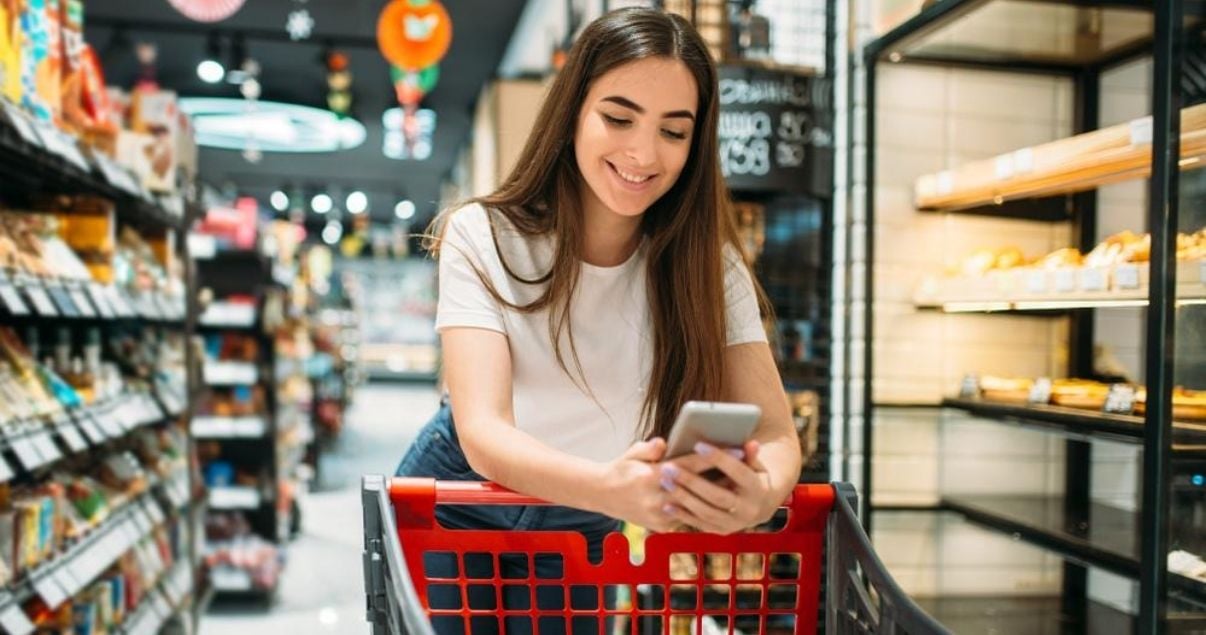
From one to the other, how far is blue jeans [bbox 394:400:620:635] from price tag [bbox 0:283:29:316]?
115 centimetres

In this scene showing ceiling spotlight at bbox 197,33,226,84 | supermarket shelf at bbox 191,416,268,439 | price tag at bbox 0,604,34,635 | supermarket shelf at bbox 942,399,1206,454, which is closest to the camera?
supermarket shelf at bbox 942,399,1206,454

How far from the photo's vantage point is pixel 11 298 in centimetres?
224

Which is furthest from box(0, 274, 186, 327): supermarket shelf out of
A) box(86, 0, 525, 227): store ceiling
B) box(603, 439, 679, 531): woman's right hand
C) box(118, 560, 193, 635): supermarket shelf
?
box(86, 0, 525, 227): store ceiling

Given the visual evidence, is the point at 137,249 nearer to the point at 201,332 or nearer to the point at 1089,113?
the point at 201,332

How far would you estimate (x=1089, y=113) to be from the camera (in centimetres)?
322

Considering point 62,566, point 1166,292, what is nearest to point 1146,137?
point 1166,292

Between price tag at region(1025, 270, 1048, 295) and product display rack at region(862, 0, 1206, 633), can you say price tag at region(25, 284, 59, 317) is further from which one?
price tag at region(1025, 270, 1048, 295)

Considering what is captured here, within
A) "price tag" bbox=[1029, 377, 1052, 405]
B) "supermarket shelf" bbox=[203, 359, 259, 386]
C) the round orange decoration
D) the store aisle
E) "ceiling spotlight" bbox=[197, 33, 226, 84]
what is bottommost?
the store aisle

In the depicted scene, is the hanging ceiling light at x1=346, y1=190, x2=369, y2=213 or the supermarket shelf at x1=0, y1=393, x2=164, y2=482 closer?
the supermarket shelf at x1=0, y1=393, x2=164, y2=482

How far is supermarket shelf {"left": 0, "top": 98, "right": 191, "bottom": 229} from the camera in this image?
222 cm

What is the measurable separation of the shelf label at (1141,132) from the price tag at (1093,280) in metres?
0.30

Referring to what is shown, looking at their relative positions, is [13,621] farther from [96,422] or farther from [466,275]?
[466,275]

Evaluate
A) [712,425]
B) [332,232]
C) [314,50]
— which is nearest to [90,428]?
[712,425]

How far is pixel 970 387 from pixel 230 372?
3.66 metres
